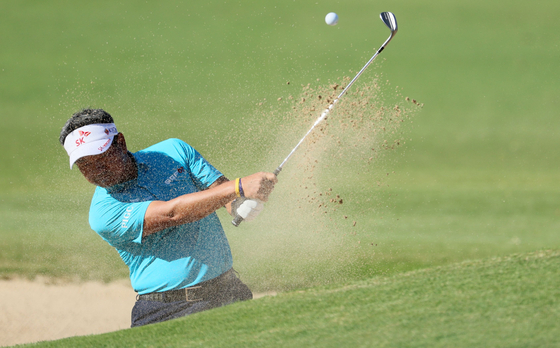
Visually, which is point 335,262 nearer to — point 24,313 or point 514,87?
point 24,313

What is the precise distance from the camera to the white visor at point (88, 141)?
297 centimetres

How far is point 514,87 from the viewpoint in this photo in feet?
39.7

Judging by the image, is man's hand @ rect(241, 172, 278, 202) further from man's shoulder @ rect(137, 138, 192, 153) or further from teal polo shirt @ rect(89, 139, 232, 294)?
man's shoulder @ rect(137, 138, 192, 153)

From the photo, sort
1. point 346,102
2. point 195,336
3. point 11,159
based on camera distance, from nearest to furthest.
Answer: point 195,336 → point 346,102 → point 11,159

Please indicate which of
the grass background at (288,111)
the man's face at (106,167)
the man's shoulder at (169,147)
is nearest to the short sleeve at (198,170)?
the man's shoulder at (169,147)

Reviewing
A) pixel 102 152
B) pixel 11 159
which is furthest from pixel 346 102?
pixel 11 159

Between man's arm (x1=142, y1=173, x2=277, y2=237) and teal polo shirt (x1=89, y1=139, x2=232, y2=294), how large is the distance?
0.14 metres

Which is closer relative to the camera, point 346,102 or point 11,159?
point 346,102

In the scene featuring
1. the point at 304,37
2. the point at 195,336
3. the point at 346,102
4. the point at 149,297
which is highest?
the point at 304,37

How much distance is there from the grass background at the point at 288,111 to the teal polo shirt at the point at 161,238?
229 centimetres

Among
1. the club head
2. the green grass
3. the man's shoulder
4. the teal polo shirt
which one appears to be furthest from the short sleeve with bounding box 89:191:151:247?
the green grass

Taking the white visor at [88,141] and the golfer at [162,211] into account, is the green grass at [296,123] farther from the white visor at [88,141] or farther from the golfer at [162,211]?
the white visor at [88,141]

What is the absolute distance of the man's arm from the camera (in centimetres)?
288

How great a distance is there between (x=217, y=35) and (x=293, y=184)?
28.4 ft
